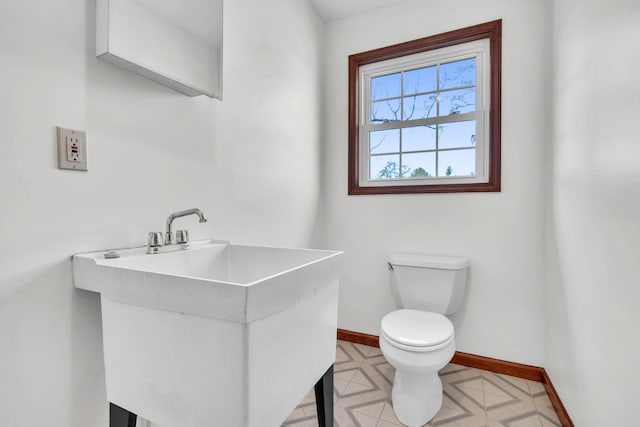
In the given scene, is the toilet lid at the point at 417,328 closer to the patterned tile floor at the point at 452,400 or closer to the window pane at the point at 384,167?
the patterned tile floor at the point at 452,400

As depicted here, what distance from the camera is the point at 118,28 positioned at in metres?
0.90

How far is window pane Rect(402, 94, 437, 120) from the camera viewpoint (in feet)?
6.93

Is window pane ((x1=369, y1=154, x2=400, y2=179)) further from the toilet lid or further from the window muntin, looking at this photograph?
the toilet lid

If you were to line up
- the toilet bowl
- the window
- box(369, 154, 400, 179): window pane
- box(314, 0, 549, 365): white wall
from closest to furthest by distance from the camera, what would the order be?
the toilet bowl, box(314, 0, 549, 365): white wall, the window, box(369, 154, 400, 179): window pane

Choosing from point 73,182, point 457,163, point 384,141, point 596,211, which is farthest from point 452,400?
point 73,182

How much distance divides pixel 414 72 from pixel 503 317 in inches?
68.6

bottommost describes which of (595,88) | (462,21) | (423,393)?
(423,393)

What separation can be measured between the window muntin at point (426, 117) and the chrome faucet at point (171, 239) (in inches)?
59.2

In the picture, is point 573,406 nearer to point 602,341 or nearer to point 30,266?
point 602,341

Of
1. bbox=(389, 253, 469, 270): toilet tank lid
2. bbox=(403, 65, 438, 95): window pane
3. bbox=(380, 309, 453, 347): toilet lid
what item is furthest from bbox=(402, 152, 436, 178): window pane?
bbox=(380, 309, 453, 347): toilet lid

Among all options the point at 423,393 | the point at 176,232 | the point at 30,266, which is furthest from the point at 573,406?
the point at 30,266

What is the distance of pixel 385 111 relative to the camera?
7.45 feet

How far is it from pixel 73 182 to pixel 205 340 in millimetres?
608

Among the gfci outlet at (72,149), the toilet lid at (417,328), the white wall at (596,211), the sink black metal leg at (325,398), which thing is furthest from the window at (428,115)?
the gfci outlet at (72,149)
